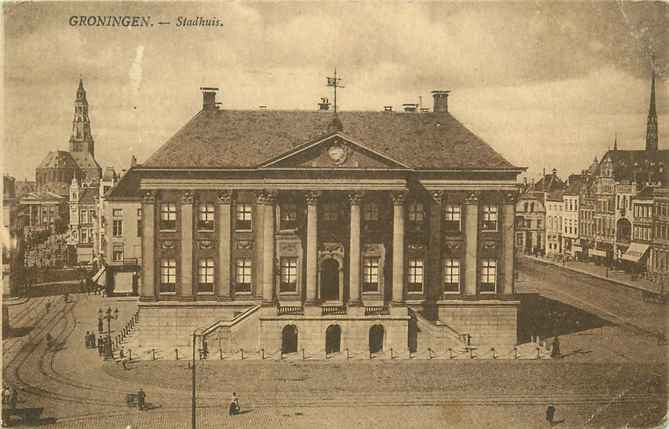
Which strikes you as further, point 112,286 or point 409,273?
point 112,286

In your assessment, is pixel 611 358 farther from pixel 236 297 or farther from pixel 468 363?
pixel 236 297

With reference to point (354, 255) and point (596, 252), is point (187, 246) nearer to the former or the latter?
point (354, 255)

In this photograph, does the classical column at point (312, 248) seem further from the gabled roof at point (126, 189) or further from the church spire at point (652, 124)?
the church spire at point (652, 124)

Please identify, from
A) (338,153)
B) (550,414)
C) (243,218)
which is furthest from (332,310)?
(550,414)

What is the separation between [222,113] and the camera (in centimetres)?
3884

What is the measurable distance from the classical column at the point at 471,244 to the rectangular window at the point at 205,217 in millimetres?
11989

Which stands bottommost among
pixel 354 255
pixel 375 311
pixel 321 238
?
pixel 375 311

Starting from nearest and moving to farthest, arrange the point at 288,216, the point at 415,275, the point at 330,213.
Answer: the point at 288,216 → the point at 330,213 → the point at 415,275

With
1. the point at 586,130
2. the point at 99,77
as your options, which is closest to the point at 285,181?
the point at 99,77

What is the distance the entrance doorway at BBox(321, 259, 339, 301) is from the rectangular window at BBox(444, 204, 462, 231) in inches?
219

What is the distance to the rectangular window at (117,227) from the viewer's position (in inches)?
1786

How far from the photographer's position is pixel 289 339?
3697 centimetres

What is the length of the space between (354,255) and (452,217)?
521 centimetres

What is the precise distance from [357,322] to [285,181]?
710cm
